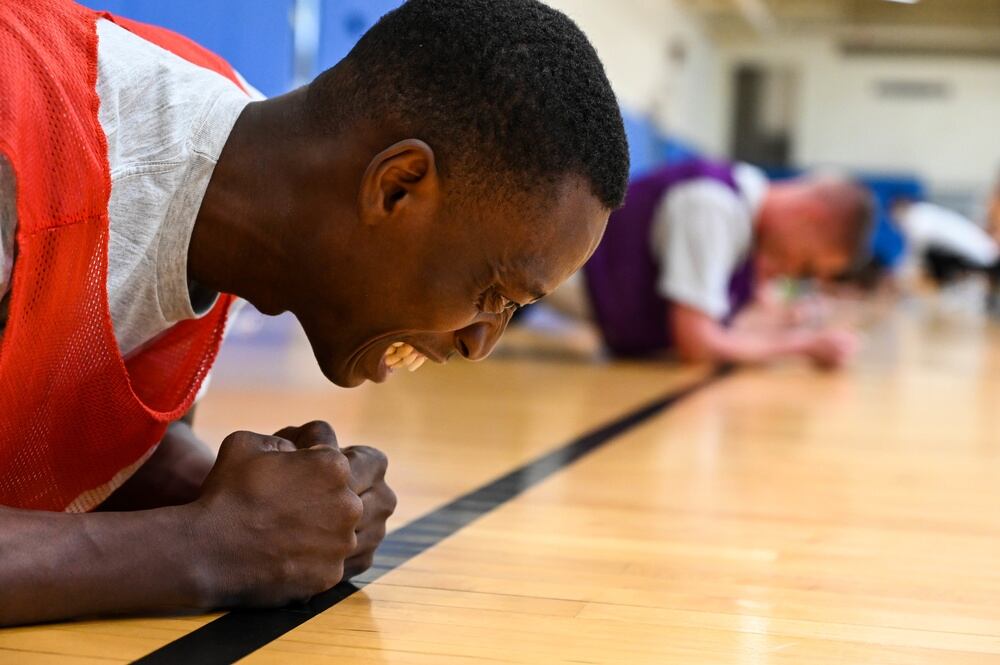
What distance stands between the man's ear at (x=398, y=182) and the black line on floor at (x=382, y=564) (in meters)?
0.23

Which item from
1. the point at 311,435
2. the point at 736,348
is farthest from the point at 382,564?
the point at 736,348

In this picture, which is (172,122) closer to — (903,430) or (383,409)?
(383,409)

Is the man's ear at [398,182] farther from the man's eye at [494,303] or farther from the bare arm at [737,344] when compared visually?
the bare arm at [737,344]

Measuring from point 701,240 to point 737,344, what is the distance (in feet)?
0.84

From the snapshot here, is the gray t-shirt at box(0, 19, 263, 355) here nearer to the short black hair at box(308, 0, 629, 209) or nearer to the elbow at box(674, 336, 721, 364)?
the short black hair at box(308, 0, 629, 209)

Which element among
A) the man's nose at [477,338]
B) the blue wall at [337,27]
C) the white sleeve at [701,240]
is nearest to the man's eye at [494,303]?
the man's nose at [477,338]

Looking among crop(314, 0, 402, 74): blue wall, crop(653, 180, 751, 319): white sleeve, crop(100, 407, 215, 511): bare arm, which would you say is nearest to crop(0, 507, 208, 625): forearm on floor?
crop(100, 407, 215, 511): bare arm

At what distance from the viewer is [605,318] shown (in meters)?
2.79

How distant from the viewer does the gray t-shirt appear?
726mm

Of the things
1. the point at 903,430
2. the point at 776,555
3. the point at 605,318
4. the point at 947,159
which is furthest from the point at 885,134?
the point at 776,555

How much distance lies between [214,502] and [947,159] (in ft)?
34.8

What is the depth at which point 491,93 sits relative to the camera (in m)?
0.73

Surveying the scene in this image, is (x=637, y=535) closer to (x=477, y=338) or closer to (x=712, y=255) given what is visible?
(x=477, y=338)

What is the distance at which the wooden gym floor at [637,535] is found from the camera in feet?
2.30
